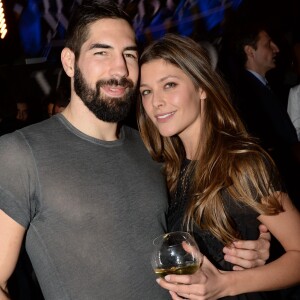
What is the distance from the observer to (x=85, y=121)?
184 cm

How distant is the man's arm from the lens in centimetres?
152

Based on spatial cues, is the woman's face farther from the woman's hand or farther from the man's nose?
the woman's hand

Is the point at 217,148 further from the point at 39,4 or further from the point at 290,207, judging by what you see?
the point at 39,4

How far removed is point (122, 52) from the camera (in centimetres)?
192

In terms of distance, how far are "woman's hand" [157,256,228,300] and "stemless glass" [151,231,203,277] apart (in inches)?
1.2

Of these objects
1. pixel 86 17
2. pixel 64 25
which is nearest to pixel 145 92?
pixel 86 17

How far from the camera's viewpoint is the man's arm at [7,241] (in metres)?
1.52

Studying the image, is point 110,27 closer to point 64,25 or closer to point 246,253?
point 246,253

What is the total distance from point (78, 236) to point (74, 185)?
8.1 inches

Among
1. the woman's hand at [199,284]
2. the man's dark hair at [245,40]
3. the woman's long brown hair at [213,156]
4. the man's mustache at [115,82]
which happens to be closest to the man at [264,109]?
the man's dark hair at [245,40]

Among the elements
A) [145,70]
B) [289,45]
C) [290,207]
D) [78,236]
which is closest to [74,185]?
[78,236]

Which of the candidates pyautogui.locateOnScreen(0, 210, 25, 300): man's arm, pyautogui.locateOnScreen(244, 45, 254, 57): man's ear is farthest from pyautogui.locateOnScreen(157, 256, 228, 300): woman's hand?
pyautogui.locateOnScreen(244, 45, 254, 57): man's ear

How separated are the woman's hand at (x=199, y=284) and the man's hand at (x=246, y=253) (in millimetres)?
145

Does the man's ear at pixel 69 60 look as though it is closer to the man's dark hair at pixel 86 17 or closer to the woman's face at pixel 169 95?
the man's dark hair at pixel 86 17
